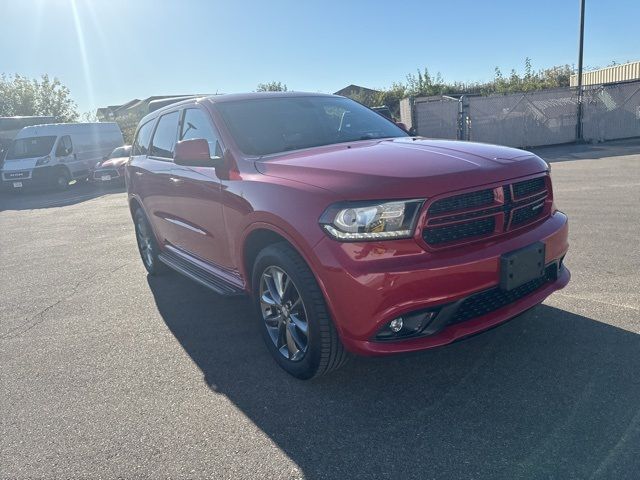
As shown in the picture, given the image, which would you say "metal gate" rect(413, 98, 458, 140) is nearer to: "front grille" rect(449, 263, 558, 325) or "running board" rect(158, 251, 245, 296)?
"running board" rect(158, 251, 245, 296)

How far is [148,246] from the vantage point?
6.06 m

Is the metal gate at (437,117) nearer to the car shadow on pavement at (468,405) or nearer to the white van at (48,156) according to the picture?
the white van at (48,156)

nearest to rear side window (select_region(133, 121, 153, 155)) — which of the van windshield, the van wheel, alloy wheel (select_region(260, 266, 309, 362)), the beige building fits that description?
alloy wheel (select_region(260, 266, 309, 362))

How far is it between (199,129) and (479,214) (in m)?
2.51

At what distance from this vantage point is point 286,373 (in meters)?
3.46

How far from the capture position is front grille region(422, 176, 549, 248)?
276 centimetres

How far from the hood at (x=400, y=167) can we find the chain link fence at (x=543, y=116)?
54.1 feet

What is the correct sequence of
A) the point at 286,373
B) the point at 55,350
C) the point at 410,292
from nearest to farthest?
1. the point at 410,292
2. the point at 286,373
3. the point at 55,350

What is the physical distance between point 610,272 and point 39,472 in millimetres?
4705

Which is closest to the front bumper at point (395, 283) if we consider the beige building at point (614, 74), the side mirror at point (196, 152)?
the side mirror at point (196, 152)

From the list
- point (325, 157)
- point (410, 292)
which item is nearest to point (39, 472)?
point (410, 292)

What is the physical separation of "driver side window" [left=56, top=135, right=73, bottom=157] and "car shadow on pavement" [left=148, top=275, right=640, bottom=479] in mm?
17839

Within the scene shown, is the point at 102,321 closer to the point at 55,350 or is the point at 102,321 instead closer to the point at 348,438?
the point at 55,350

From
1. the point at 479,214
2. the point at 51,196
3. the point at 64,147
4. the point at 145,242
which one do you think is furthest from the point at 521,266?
the point at 64,147
